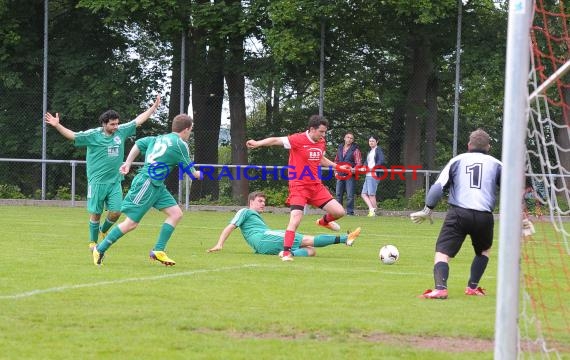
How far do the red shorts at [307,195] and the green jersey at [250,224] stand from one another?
54 centimetres

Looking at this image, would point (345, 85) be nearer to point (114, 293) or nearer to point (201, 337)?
point (114, 293)

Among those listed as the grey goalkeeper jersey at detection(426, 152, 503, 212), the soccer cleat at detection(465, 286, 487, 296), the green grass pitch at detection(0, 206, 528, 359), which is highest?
the grey goalkeeper jersey at detection(426, 152, 503, 212)

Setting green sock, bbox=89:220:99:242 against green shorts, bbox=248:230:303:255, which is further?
green sock, bbox=89:220:99:242

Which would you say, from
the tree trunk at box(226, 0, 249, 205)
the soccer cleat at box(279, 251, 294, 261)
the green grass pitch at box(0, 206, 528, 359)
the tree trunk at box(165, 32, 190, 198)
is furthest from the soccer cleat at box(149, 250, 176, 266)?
the tree trunk at box(165, 32, 190, 198)

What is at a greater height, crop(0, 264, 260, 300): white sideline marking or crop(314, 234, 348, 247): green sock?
crop(314, 234, 348, 247): green sock

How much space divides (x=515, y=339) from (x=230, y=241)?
10.3 m

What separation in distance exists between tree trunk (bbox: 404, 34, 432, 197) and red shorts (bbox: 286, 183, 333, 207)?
12.1 m

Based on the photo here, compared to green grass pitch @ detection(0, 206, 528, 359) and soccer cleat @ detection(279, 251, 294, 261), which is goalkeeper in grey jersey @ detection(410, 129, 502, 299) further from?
soccer cleat @ detection(279, 251, 294, 261)

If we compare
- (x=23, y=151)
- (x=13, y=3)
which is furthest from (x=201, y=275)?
(x=13, y=3)

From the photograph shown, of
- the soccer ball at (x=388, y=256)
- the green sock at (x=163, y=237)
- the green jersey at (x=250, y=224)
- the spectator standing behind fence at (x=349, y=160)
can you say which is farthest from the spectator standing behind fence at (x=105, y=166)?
the spectator standing behind fence at (x=349, y=160)

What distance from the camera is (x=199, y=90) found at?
27172 mm

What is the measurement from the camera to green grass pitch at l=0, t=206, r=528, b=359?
258 inches

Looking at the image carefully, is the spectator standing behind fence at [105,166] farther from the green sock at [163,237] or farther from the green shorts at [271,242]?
the green sock at [163,237]

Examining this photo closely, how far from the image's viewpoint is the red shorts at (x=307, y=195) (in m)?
12.8
